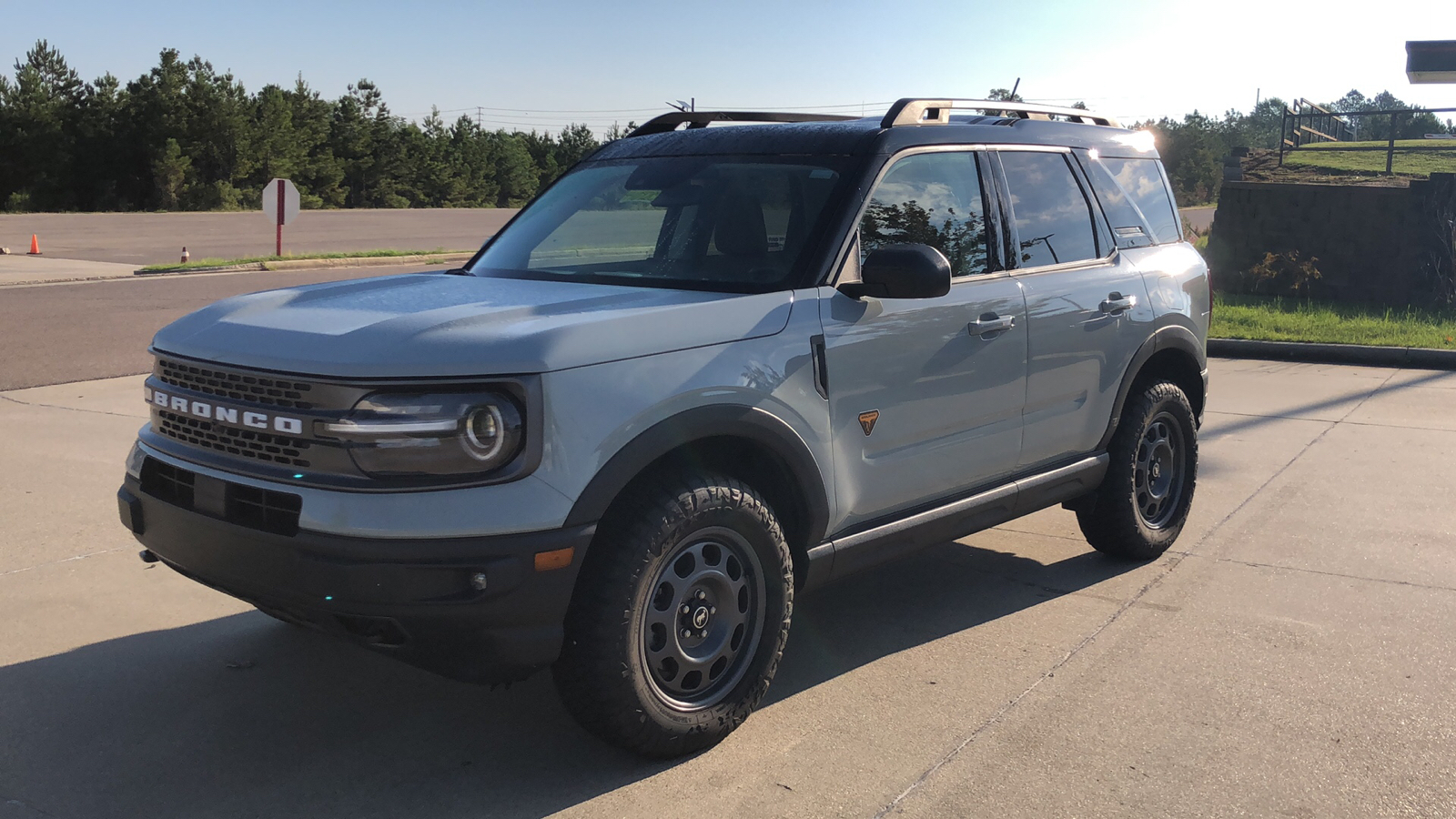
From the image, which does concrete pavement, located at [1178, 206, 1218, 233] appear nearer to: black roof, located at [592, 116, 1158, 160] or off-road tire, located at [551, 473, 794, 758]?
black roof, located at [592, 116, 1158, 160]

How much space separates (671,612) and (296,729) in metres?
1.27

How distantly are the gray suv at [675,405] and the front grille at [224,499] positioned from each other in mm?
12

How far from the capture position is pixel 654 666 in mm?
3443

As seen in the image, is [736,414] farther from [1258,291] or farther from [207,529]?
[1258,291]

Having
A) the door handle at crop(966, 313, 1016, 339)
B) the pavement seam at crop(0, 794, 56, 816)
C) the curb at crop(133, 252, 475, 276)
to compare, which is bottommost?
the pavement seam at crop(0, 794, 56, 816)

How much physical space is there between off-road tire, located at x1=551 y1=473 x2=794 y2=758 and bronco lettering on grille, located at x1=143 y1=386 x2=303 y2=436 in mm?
845

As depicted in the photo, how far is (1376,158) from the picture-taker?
2839 cm

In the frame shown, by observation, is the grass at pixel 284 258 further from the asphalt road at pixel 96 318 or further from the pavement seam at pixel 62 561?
the pavement seam at pixel 62 561

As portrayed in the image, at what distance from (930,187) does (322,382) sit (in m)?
2.31

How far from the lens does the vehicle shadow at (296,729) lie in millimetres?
3314

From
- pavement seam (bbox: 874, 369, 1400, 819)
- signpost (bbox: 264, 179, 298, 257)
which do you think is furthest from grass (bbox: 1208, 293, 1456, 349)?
signpost (bbox: 264, 179, 298, 257)

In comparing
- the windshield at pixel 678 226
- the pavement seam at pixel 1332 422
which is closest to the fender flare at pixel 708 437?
the windshield at pixel 678 226

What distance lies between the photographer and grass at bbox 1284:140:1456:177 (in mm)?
25844

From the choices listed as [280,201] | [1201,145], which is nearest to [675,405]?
[280,201]
